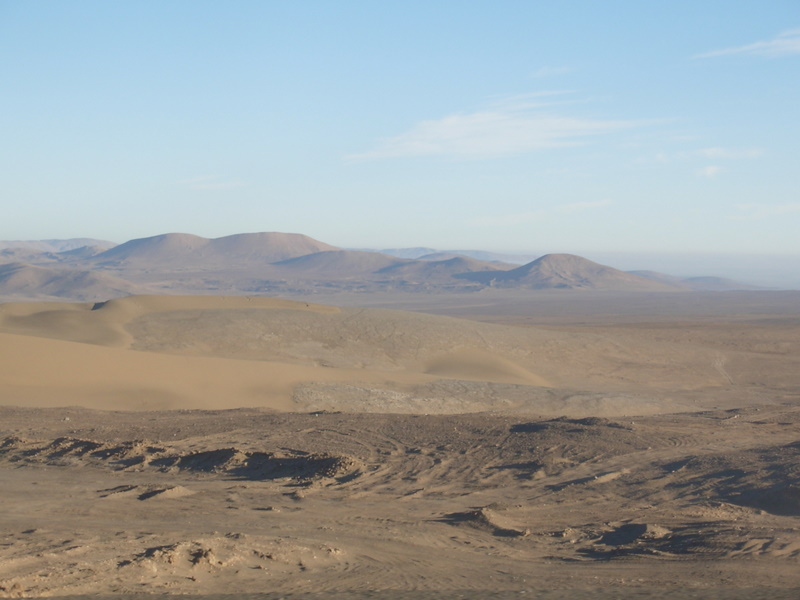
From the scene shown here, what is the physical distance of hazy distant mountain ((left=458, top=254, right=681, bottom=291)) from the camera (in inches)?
5768

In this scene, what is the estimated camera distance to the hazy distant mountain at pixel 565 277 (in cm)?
14650

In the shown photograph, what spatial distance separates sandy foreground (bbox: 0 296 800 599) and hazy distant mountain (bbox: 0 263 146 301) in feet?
306

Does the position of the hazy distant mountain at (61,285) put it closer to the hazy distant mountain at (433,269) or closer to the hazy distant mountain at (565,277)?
the hazy distant mountain at (433,269)

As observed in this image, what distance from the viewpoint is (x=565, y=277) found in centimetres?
15325

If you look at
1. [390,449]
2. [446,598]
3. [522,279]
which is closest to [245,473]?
[390,449]

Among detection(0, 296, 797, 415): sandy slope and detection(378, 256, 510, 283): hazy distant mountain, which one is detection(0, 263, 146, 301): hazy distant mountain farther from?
detection(0, 296, 797, 415): sandy slope

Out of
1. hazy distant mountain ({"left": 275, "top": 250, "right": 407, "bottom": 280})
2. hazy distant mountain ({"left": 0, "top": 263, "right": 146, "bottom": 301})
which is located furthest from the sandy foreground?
hazy distant mountain ({"left": 275, "top": 250, "right": 407, "bottom": 280})

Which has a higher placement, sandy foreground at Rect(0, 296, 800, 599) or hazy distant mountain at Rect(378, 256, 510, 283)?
hazy distant mountain at Rect(378, 256, 510, 283)

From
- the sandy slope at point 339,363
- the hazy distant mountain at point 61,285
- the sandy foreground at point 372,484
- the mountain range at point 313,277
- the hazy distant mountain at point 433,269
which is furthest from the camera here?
the hazy distant mountain at point 433,269

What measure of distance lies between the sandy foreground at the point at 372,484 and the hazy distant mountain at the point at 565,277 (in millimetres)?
117704

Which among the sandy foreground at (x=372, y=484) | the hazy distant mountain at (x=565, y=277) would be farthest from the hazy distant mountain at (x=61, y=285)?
the sandy foreground at (x=372, y=484)

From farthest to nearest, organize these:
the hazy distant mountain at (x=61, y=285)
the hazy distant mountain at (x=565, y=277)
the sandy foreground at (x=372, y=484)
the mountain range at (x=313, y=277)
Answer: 1. the hazy distant mountain at (x=565, y=277)
2. the mountain range at (x=313, y=277)
3. the hazy distant mountain at (x=61, y=285)
4. the sandy foreground at (x=372, y=484)

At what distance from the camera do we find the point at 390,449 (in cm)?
1551

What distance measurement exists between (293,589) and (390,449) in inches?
292
